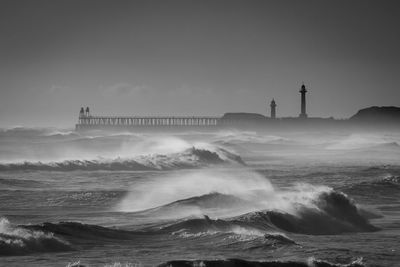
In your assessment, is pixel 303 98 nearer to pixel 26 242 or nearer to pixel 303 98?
pixel 303 98

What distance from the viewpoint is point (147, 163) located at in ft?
114

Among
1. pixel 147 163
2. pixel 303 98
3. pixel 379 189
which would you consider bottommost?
pixel 379 189

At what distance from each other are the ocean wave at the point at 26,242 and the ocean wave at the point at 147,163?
1837 centimetres

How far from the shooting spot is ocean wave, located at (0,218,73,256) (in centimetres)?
1240

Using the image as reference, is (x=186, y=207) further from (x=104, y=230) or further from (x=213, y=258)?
(x=213, y=258)

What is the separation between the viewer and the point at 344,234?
50.3ft

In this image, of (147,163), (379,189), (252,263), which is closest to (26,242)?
(252,263)

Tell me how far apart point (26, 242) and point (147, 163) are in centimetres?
2203

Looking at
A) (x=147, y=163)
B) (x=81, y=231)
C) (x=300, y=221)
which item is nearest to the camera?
(x=81, y=231)

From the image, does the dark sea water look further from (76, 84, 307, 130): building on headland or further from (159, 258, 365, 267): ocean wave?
(76, 84, 307, 130): building on headland

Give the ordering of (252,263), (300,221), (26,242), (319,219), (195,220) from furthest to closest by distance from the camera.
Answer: (319,219) → (300,221) → (195,220) → (26,242) → (252,263)

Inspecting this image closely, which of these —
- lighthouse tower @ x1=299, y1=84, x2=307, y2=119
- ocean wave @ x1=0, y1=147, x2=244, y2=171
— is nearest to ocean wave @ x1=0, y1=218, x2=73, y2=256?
ocean wave @ x1=0, y1=147, x2=244, y2=171

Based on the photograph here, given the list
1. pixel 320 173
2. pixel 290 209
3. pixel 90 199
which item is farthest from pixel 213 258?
Answer: pixel 320 173

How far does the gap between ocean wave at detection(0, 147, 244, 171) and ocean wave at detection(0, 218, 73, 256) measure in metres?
18.4
